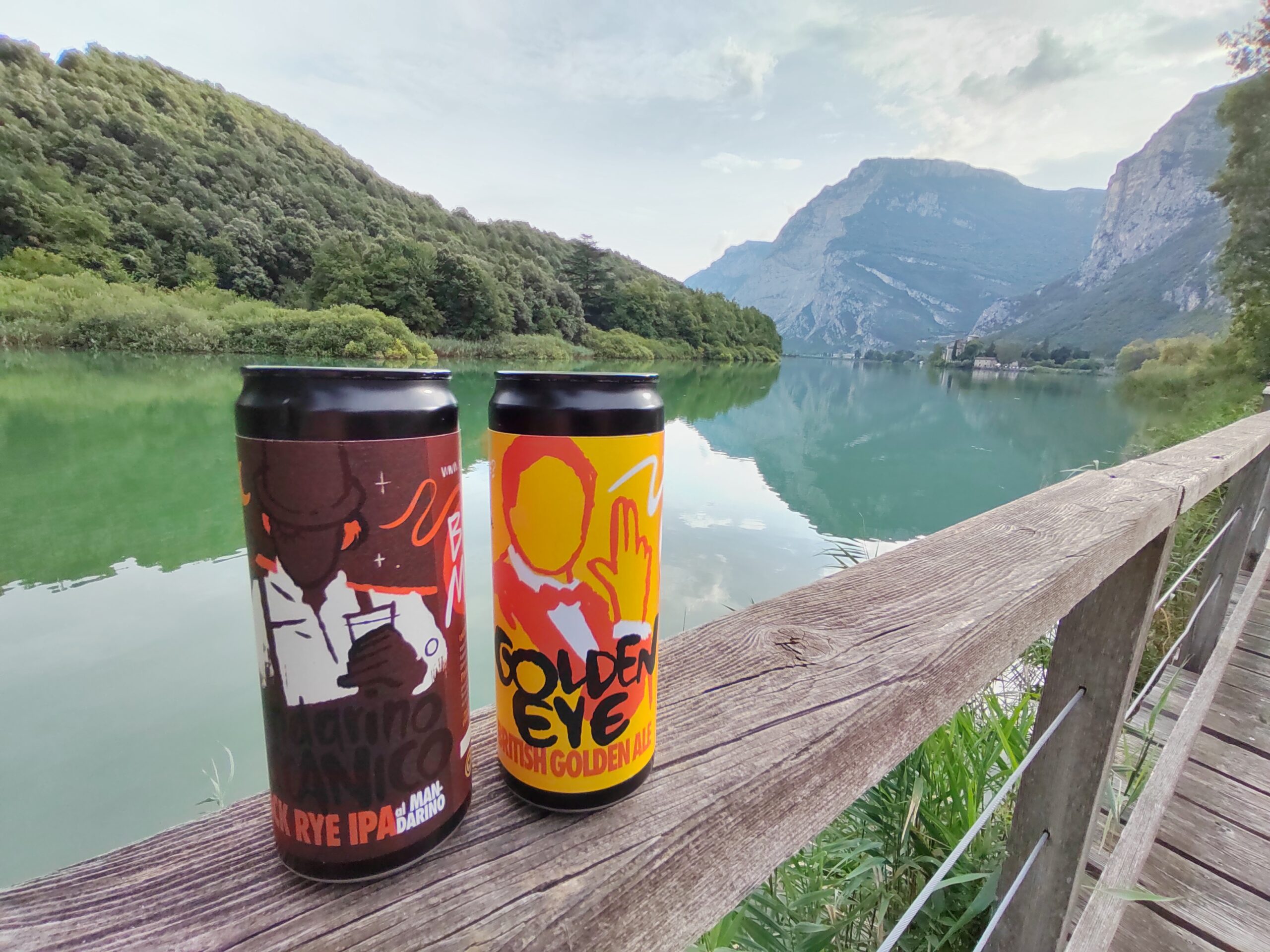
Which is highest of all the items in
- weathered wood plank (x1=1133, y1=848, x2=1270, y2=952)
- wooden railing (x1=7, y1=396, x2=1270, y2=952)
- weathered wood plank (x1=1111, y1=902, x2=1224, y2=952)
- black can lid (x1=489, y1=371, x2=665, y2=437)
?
black can lid (x1=489, y1=371, x2=665, y2=437)

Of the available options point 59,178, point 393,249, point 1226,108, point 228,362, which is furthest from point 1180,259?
point 59,178

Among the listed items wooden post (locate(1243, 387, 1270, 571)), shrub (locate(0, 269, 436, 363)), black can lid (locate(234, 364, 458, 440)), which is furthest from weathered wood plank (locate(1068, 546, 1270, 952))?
shrub (locate(0, 269, 436, 363))

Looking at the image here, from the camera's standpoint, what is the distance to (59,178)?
88.7 feet

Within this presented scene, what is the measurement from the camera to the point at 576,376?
0.38 metres

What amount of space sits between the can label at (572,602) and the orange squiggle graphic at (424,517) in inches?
1.9

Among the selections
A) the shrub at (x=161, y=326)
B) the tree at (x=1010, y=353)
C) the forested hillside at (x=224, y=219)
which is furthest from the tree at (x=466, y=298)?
the tree at (x=1010, y=353)

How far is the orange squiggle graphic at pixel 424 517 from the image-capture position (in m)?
0.33

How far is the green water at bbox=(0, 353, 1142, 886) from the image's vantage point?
9.19 feet

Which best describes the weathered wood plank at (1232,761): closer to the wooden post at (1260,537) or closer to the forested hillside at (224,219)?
the wooden post at (1260,537)

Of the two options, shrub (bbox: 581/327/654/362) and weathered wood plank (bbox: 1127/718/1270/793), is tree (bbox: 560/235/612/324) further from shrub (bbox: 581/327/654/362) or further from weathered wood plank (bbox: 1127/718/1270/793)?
weathered wood plank (bbox: 1127/718/1270/793)

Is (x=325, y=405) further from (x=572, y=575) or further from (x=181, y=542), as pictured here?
(x=181, y=542)

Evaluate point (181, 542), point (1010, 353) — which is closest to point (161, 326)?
point (181, 542)

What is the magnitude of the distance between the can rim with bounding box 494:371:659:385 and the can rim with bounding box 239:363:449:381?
0.06 m

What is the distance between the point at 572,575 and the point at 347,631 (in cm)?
13
